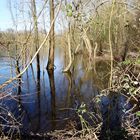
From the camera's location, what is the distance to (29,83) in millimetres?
18469

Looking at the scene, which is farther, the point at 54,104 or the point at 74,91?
the point at 74,91

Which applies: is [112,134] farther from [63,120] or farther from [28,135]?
[63,120]

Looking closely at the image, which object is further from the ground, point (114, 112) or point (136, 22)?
point (136, 22)

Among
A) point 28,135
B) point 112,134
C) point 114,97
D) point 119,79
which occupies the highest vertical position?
point 119,79

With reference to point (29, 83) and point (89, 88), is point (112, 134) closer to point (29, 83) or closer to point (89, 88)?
point (89, 88)

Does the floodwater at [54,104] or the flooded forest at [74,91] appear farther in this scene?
the floodwater at [54,104]

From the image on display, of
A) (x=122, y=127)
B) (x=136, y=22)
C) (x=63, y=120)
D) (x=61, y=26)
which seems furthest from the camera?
(x=61, y=26)

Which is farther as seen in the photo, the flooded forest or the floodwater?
the floodwater

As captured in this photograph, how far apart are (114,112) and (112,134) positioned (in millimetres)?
1406

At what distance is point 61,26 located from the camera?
29750 millimetres

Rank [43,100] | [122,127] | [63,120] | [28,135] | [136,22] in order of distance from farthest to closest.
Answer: [136,22], [43,100], [63,120], [28,135], [122,127]

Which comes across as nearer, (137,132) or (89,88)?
(137,132)

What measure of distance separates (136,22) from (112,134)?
15.9 metres

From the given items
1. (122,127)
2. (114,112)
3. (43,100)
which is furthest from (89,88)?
(122,127)
